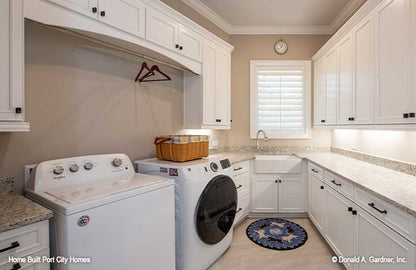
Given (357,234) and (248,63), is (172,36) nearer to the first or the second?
(248,63)

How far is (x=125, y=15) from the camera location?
177cm

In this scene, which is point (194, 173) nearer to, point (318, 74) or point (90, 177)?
point (90, 177)

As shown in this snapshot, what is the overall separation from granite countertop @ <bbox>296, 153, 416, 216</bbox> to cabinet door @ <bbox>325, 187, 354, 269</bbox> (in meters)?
0.23

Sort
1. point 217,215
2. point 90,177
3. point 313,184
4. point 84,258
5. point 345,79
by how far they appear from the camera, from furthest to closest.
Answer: point 313,184
point 345,79
point 217,215
point 90,177
point 84,258

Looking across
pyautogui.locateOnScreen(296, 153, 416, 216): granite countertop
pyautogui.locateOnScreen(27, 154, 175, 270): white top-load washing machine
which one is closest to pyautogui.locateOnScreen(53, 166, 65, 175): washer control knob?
pyautogui.locateOnScreen(27, 154, 175, 270): white top-load washing machine

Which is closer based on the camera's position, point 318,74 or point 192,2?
point 192,2

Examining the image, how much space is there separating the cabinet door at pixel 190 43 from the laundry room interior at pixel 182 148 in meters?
0.02

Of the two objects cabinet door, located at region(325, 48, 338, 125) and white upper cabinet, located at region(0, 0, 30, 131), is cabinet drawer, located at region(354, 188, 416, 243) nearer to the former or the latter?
cabinet door, located at region(325, 48, 338, 125)

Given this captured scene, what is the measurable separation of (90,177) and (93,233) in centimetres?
54

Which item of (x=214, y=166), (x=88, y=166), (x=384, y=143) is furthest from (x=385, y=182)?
(x=88, y=166)

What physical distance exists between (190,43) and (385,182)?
2214 millimetres

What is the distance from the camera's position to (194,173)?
75.5 inches

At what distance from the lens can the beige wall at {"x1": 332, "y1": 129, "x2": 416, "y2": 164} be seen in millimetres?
2033

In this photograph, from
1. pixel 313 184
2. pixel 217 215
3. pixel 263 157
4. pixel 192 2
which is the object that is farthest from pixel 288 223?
pixel 192 2
